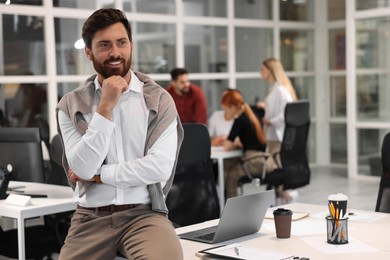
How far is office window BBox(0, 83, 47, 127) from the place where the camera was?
7.18 metres

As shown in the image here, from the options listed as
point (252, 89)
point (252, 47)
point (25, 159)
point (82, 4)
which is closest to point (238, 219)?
point (25, 159)

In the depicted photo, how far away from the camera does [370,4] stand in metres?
9.18

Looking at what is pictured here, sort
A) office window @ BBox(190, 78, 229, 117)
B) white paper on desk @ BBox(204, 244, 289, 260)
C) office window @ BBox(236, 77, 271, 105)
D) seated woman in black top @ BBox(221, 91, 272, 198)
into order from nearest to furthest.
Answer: white paper on desk @ BBox(204, 244, 289, 260) → seated woman in black top @ BBox(221, 91, 272, 198) → office window @ BBox(190, 78, 229, 117) → office window @ BBox(236, 77, 271, 105)

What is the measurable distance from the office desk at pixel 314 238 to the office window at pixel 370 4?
6.64m

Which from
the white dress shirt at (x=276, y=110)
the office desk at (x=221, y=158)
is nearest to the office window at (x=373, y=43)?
the white dress shirt at (x=276, y=110)

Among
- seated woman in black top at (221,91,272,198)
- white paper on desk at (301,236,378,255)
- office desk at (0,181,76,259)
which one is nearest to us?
white paper on desk at (301,236,378,255)

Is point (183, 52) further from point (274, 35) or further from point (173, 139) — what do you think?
point (173, 139)

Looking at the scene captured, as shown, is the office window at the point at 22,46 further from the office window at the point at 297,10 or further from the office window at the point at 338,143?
the office window at the point at 338,143

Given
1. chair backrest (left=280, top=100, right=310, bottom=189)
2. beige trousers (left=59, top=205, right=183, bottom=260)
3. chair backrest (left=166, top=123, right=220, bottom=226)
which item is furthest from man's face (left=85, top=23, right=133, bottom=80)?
chair backrest (left=280, top=100, right=310, bottom=189)

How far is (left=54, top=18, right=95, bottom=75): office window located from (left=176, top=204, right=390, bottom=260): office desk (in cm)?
507

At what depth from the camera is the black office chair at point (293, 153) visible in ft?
20.4

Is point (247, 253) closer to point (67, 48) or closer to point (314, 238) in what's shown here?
point (314, 238)

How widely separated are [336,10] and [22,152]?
25.8ft

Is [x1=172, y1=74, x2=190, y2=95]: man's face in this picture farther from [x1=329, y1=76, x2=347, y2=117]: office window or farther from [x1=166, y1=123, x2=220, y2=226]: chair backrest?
[x1=329, y1=76, x2=347, y2=117]: office window
